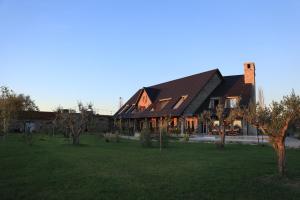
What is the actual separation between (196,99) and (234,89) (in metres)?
4.21

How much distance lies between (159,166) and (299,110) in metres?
5.12

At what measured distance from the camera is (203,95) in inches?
1524

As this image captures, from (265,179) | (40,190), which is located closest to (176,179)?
(265,179)

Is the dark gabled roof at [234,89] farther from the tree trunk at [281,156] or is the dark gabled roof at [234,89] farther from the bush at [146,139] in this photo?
the tree trunk at [281,156]

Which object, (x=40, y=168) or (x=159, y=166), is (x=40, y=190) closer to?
(x=40, y=168)

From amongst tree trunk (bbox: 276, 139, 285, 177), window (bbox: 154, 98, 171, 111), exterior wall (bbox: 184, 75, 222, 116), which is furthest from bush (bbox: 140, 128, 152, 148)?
window (bbox: 154, 98, 171, 111)

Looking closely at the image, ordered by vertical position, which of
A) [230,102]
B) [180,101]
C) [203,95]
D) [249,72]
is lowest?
[230,102]

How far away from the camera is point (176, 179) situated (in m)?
9.66

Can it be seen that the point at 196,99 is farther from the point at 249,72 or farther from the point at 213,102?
the point at 249,72

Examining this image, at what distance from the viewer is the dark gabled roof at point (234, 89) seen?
3534cm

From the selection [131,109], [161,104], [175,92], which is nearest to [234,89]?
[175,92]

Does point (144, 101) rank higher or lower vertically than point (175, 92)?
lower

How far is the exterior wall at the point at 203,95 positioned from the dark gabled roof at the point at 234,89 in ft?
1.71

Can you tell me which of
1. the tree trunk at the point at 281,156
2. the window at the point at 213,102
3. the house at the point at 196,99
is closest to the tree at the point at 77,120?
the house at the point at 196,99
